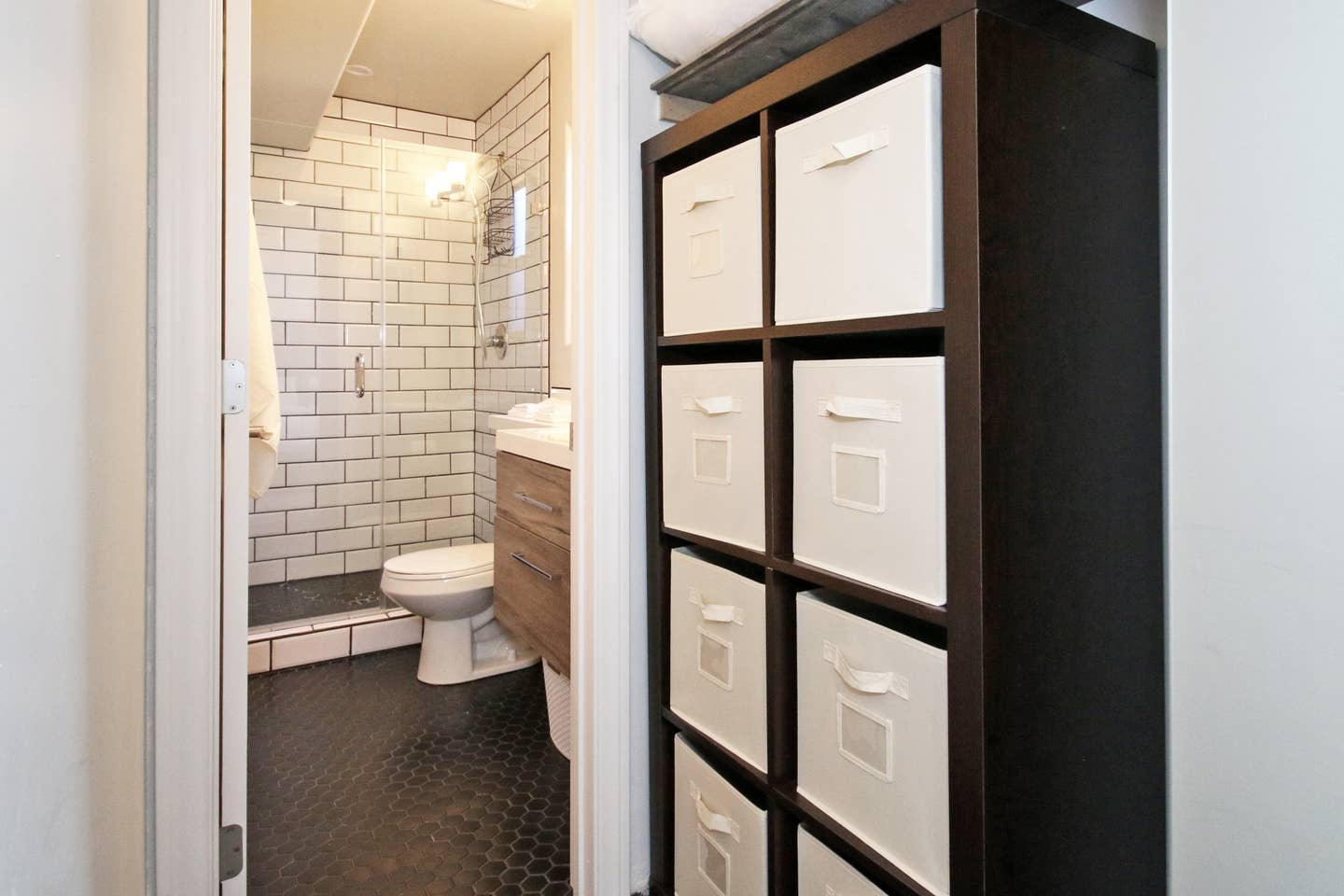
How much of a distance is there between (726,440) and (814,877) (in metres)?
0.72

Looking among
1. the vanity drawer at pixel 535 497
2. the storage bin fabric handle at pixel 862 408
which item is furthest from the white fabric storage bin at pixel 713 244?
the vanity drawer at pixel 535 497

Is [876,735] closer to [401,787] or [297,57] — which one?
[401,787]

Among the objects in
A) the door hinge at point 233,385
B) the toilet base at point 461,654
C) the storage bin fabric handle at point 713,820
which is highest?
the door hinge at point 233,385

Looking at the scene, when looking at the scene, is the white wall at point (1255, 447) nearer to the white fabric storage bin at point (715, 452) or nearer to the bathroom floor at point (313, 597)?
the white fabric storage bin at point (715, 452)

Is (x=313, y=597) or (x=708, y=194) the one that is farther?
(x=313, y=597)

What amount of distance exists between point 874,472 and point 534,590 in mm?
1352

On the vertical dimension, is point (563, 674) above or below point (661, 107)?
below

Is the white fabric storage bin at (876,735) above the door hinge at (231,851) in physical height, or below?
above

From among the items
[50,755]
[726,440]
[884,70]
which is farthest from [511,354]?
[50,755]

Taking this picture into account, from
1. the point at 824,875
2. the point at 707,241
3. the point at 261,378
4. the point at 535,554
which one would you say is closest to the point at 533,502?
the point at 535,554

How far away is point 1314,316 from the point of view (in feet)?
2.64

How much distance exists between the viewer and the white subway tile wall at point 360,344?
11.8ft

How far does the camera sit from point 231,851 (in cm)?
138

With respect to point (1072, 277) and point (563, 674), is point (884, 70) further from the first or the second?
point (563, 674)
